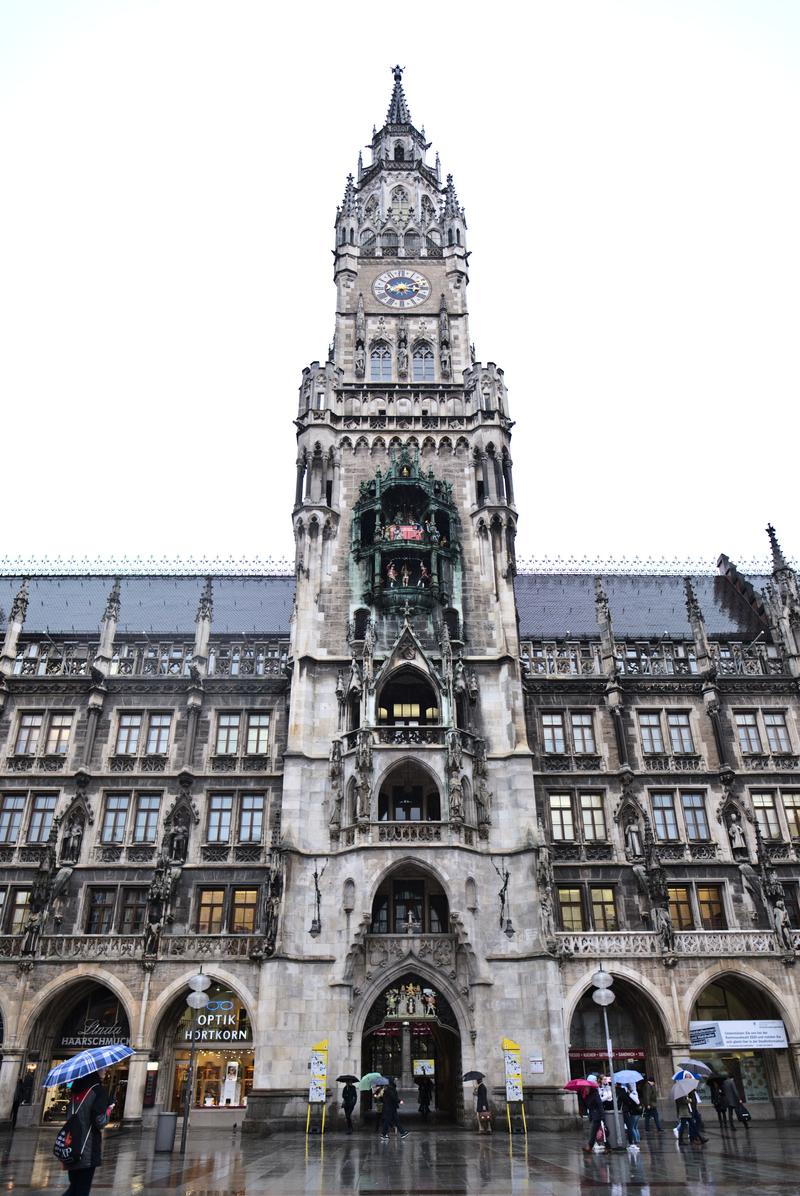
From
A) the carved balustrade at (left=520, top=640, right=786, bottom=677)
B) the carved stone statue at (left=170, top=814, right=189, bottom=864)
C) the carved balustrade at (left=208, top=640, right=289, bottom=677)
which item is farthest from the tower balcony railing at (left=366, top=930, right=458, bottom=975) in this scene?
the carved balustrade at (left=520, top=640, right=786, bottom=677)

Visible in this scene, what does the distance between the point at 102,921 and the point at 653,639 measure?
27.1 m

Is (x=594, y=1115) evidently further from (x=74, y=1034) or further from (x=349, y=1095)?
(x=74, y=1034)

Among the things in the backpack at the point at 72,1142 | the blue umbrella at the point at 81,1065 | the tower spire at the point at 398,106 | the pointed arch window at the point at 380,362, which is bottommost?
the backpack at the point at 72,1142

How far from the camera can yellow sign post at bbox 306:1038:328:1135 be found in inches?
1077

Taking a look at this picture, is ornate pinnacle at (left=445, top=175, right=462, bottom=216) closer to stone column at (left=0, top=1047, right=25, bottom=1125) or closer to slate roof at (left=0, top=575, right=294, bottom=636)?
slate roof at (left=0, top=575, right=294, bottom=636)

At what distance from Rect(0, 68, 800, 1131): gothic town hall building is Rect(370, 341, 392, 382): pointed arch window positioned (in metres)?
0.64

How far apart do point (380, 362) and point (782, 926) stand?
3232 centimetres

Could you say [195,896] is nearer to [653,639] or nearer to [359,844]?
[359,844]

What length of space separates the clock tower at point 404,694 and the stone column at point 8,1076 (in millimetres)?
8959

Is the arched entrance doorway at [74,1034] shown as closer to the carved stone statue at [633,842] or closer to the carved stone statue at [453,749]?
the carved stone statue at [453,749]

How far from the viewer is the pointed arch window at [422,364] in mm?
45237

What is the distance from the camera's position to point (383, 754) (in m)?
33.0

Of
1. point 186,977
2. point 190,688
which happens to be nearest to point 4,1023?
point 186,977

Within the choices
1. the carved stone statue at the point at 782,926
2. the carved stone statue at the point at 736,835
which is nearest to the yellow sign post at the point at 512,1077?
the carved stone statue at the point at 782,926
